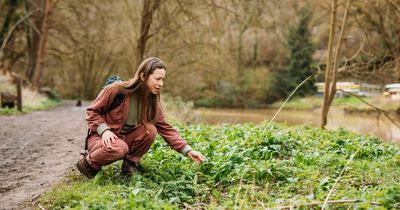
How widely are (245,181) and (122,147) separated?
1331 mm

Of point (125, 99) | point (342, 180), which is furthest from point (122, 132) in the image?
point (342, 180)

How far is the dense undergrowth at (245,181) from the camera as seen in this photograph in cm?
378

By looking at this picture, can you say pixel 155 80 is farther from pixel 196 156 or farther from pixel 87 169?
pixel 87 169

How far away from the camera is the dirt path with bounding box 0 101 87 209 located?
4582 millimetres

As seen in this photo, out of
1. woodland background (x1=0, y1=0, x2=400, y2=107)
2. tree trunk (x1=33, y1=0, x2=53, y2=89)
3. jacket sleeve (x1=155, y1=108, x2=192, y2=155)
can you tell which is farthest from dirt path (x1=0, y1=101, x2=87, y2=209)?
tree trunk (x1=33, y1=0, x2=53, y2=89)

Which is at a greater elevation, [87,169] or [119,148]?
[119,148]

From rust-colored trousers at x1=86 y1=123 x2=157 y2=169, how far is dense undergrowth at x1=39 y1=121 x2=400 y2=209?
0.21m

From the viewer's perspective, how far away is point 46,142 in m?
8.09

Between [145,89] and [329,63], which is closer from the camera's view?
[145,89]

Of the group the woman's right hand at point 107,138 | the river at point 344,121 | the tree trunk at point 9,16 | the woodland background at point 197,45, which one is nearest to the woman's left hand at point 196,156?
the woman's right hand at point 107,138

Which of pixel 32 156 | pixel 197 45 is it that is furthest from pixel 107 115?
pixel 197 45

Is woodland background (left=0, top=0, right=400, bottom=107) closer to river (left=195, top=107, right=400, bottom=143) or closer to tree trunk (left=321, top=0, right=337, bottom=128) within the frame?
tree trunk (left=321, top=0, right=337, bottom=128)

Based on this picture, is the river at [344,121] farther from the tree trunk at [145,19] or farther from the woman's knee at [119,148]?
the woman's knee at [119,148]

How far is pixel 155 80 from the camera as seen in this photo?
4582mm
